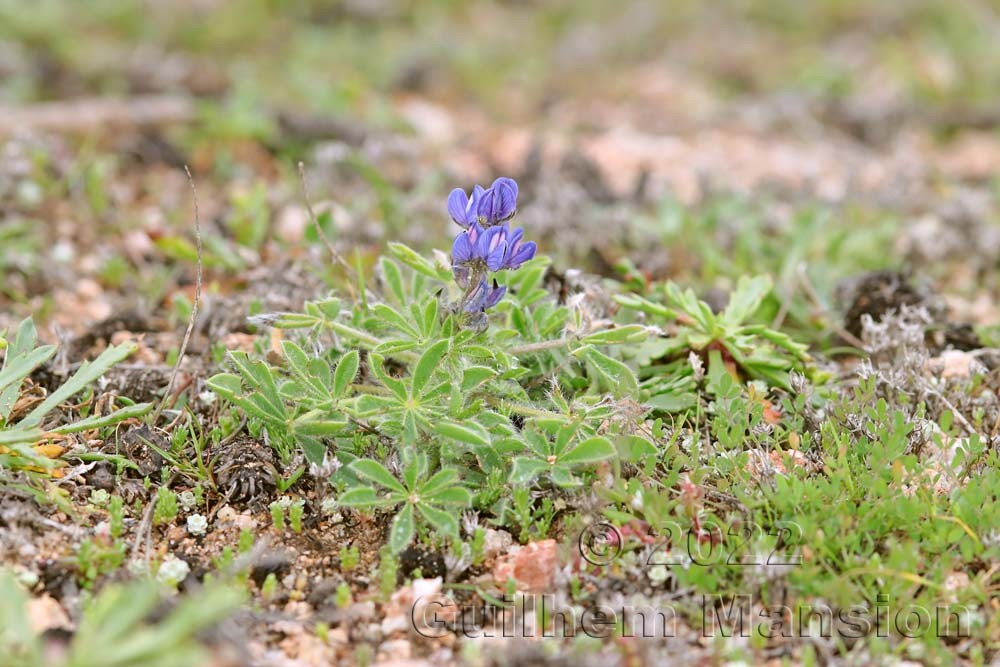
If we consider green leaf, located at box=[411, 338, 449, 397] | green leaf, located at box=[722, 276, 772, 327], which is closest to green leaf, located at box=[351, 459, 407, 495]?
green leaf, located at box=[411, 338, 449, 397]

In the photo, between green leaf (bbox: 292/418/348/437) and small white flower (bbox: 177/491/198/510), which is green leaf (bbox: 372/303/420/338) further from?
small white flower (bbox: 177/491/198/510)

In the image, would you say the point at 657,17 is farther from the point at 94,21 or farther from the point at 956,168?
the point at 94,21

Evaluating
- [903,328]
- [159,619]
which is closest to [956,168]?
[903,328]

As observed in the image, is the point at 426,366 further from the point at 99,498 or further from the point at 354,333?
the point at 99,498

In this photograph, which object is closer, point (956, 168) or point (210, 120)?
point (210, 120)

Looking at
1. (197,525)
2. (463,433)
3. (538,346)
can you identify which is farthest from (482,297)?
(197,525)
